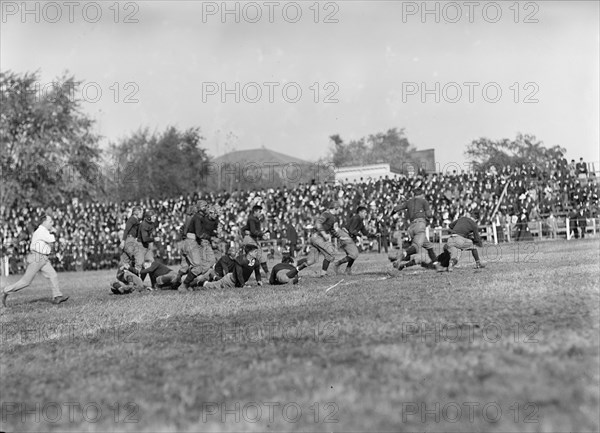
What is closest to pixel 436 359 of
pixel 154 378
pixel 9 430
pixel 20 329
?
pixel 154 378

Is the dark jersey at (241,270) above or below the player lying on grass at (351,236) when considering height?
below

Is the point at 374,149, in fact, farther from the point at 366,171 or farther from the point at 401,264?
the point at 401,264

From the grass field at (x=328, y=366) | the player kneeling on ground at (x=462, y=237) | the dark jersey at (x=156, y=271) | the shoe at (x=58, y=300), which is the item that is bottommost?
the shoe at (x=58, y=300)

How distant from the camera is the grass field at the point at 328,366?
4.87m

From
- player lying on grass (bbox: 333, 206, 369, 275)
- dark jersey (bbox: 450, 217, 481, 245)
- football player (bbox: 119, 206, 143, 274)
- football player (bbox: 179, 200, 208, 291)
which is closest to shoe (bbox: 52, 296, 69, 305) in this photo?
football player (bbox: 119, 206, 143, 274)

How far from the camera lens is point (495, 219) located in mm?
32625

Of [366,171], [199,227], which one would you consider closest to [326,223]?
[199,227]

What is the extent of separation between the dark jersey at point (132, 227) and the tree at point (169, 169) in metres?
48.4

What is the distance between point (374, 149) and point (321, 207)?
5350 cm

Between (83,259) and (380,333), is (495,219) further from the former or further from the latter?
(380,333)

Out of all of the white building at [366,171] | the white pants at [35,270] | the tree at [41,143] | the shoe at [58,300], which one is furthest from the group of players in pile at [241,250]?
the white building at [366,171]

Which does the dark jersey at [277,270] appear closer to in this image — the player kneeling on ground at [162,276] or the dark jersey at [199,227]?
the dark jersey at [199,227]

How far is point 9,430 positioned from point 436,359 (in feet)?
10.6

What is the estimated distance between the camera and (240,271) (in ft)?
52.7
